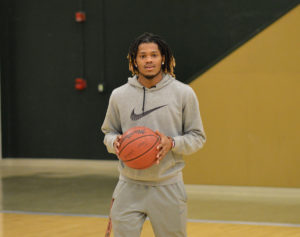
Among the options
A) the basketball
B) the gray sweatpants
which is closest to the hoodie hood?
the basketball

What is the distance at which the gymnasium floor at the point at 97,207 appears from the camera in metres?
4.84

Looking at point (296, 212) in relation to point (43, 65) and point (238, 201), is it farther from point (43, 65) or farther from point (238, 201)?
point (43, 65)

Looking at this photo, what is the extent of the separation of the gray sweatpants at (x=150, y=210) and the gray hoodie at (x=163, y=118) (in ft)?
0.15

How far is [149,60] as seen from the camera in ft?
8.86

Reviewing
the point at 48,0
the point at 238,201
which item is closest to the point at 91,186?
the point at 238,201

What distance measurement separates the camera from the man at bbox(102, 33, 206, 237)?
105 inches

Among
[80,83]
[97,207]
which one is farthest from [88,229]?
[80,83]

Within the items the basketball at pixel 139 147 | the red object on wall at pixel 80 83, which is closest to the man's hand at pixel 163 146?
the basketball at pixel 139 147

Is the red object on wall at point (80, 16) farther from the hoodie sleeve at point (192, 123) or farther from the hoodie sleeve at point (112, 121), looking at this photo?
the hoodie sleeve at point (192, 123)

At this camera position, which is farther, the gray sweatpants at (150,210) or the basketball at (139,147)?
the gray sweatpants at (150,210)

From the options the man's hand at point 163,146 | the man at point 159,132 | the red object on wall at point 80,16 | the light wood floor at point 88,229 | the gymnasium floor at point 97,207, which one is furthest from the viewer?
the red object on wall at point 80,16

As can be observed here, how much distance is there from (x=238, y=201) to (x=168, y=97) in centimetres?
365

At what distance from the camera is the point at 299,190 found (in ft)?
20.9

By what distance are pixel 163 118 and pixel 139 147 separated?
8.0 inches
